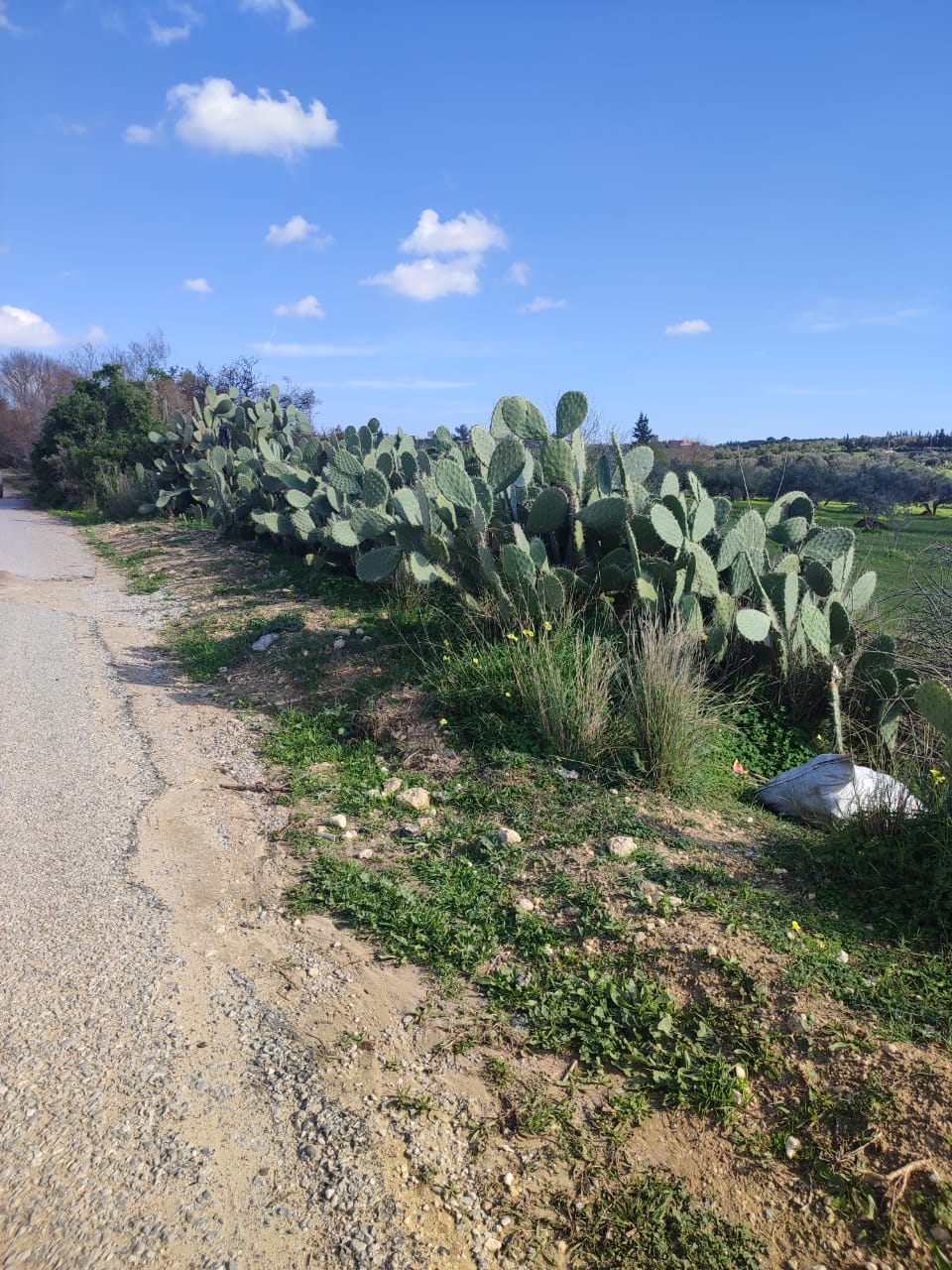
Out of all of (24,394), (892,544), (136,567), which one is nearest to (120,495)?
(136,567)

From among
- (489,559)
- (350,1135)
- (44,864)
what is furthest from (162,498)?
(350,1135)

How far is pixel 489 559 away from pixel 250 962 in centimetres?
358

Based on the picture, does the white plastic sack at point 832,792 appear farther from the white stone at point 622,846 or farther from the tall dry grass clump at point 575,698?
the white stone at point 622,846

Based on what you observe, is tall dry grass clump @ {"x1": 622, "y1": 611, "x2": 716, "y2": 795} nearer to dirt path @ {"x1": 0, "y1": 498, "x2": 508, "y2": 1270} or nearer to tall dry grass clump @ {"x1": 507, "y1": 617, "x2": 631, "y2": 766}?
tall dry grass clump @ {"x1": 507, "y1": 617, "x2": 631, "y2": 766}

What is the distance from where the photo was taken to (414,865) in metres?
3.68

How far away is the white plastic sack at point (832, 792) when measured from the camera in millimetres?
3664

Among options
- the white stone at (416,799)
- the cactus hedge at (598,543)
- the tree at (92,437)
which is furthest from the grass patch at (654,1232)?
the tree at (92,437)

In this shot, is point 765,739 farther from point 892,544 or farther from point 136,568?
point 136,568

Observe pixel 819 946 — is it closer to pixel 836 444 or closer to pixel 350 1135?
pixel 350 1135

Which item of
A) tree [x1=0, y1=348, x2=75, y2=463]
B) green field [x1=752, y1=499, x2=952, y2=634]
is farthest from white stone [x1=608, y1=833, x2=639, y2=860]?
tree [x1=0, y1=348, x2=75, y2=463]

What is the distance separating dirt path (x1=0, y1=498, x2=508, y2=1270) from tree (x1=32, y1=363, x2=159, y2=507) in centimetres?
1473

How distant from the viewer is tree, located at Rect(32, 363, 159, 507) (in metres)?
17.8

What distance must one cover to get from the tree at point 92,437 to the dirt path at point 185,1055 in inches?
580

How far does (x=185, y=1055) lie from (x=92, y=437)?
1858 cm
